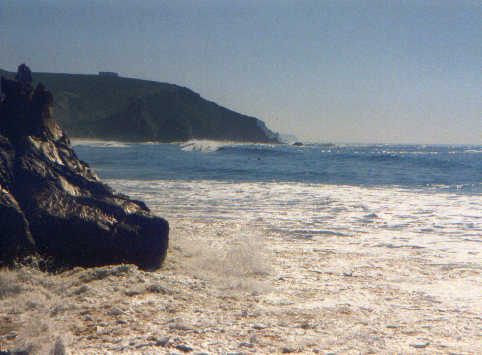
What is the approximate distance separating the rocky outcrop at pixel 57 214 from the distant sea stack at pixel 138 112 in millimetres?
63007

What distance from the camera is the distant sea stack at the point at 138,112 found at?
2608 inches

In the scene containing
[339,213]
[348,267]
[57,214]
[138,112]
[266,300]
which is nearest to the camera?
[266,300]

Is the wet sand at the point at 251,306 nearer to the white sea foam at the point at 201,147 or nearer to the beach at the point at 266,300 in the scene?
the beach at the point at 266,300

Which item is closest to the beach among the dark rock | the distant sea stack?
the dark rock

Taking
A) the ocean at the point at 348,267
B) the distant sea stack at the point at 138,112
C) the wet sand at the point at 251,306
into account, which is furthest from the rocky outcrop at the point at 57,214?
the distant sea stack at the point at 138,112

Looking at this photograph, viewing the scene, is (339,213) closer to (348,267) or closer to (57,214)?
(348,267)

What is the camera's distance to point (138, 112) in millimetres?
67438

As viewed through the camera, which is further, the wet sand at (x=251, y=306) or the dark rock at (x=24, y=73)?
the dark rock at (x=24, y=73)

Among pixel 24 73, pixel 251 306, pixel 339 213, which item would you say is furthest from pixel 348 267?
pixel 24 73

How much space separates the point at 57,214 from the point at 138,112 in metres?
67.1

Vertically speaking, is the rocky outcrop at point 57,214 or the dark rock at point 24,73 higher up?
the dark rock at point 24,73

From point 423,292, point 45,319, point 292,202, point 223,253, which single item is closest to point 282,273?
point 223,253

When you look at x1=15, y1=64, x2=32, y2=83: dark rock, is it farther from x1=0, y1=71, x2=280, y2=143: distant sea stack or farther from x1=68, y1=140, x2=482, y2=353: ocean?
x1=0, y1=71, x2=280, y2=143: distant sea stack

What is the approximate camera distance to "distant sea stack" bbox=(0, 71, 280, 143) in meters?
66.2
